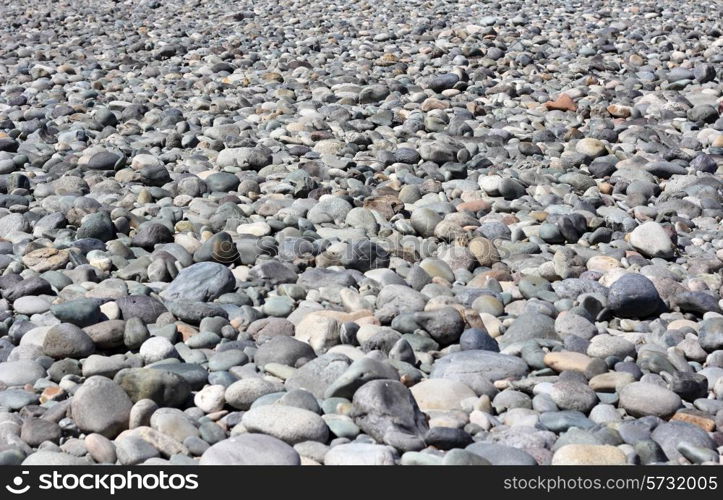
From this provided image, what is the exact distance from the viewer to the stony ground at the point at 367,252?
8.61 ft

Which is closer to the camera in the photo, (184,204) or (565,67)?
(184,204)

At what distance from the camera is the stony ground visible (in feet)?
8.61

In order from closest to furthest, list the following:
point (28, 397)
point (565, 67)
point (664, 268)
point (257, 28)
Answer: point (28, 397) < point (664, 268) < point (565, 67) < point (257, 28)

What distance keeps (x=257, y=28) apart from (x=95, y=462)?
22.4ft

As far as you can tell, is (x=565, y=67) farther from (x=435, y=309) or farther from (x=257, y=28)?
(x=435, y=309)

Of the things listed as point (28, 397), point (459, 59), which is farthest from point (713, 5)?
point (28, 397)

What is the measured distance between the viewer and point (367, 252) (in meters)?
3.89

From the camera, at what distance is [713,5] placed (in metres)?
8.92
